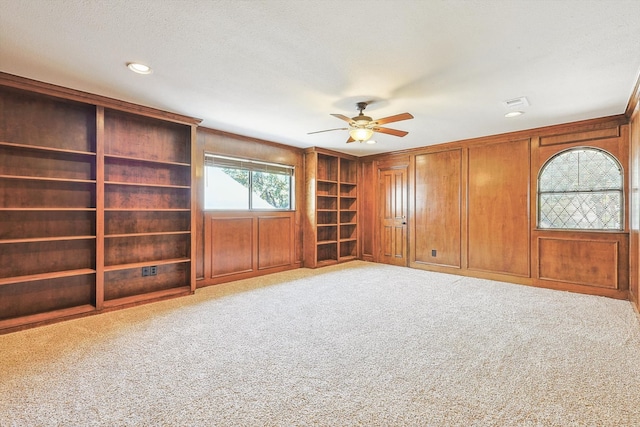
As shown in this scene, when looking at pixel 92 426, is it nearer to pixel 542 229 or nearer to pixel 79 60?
pixel 79 60

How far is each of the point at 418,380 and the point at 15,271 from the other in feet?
12.7

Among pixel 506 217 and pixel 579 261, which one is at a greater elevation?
pixel 506 217

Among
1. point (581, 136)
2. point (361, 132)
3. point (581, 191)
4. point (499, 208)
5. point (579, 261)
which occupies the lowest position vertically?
point (579, 261)

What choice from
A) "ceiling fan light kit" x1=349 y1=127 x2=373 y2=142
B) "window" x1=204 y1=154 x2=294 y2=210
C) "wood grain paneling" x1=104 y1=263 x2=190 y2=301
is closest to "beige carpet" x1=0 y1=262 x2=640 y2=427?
"wood grain paneling" x1=104 y1=263 x2=190 y2=301

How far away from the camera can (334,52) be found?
2355 millimetres

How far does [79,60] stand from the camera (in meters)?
2.52

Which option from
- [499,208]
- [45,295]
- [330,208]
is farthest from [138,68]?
[499,208]

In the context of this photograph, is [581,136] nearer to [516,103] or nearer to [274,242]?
[516,103]

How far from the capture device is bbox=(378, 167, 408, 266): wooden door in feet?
20.3

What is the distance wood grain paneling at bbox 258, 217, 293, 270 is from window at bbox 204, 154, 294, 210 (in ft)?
0.88

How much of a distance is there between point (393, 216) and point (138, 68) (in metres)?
5.01

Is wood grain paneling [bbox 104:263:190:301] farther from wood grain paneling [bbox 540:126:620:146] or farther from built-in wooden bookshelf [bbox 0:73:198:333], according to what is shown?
wood grain paneling [bbox 540:126:620:146]

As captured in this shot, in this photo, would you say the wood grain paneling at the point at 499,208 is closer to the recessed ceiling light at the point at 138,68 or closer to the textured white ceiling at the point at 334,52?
the textured white ceiling at the point at 334,52

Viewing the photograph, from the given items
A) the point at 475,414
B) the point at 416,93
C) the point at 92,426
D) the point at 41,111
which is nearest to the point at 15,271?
the point at 41,111
